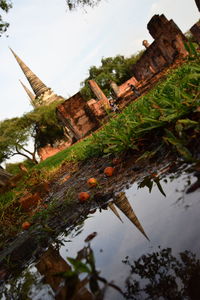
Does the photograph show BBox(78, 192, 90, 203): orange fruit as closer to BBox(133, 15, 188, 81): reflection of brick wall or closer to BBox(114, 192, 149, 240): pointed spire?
BBox(114, 192, 149, 240): pointed spire

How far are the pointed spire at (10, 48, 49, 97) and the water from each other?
45907mm

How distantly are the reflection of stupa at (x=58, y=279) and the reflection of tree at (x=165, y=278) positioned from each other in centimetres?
15

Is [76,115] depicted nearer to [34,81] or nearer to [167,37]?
[167,37]

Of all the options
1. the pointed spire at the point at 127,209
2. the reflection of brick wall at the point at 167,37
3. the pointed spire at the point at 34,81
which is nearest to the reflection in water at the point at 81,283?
the pointed spire at the point at 127,209

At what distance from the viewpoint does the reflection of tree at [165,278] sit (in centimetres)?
63

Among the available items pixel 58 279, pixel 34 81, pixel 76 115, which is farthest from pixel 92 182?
pixel 34 81

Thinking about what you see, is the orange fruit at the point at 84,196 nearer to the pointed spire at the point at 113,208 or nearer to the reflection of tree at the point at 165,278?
the pointed spire at the point at 113,208

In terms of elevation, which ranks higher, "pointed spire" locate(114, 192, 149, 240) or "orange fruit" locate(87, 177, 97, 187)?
"orange fruit" locate(87, 177, 97, 187)

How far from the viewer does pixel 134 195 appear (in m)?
1.63

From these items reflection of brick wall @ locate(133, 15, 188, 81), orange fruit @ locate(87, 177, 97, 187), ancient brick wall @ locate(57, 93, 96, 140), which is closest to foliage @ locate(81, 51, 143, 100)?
reflection of brick wall @ locate(133, 15, 188, 81)

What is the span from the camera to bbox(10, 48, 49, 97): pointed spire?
45.6m

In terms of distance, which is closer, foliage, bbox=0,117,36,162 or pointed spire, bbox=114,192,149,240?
pointed spire, bbox=114,192,149,240

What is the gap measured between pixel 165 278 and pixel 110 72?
4719 cm

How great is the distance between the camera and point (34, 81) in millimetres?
48531
